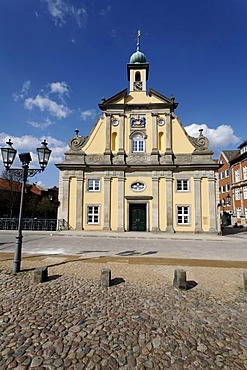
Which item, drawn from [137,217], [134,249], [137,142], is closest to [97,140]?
[137,142]

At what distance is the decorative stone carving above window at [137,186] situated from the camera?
23.2 metres

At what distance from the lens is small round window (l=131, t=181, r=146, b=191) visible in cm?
2320

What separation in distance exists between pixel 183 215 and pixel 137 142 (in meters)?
9.26

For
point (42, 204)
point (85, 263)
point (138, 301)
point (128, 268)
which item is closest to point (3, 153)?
point (85, 263)

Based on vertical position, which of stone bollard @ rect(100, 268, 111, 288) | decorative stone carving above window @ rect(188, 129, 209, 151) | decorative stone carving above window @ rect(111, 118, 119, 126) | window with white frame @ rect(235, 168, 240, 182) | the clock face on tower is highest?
the clock face on tower

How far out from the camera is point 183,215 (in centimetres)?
2252

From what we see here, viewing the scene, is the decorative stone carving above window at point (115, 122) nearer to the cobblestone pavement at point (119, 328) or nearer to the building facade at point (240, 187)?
the cobblestone pavement at point (119, 328)

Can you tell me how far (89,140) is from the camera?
24641 millimetres

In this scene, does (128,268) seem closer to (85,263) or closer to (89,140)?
(85,263)

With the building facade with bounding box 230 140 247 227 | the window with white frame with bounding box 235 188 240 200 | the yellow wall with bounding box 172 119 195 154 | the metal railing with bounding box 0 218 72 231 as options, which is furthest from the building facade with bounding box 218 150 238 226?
the metal railing with bounding box 0 218 72 231

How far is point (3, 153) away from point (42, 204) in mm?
34277

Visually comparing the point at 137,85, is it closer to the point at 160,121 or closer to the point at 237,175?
the point at 160,121

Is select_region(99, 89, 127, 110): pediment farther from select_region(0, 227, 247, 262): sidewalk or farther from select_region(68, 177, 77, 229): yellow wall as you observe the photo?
select_region(0, 227, 247, 262): sidewalk

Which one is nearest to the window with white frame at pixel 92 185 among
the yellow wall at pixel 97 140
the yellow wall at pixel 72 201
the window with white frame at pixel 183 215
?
the yellow wall at pixel 72 201
